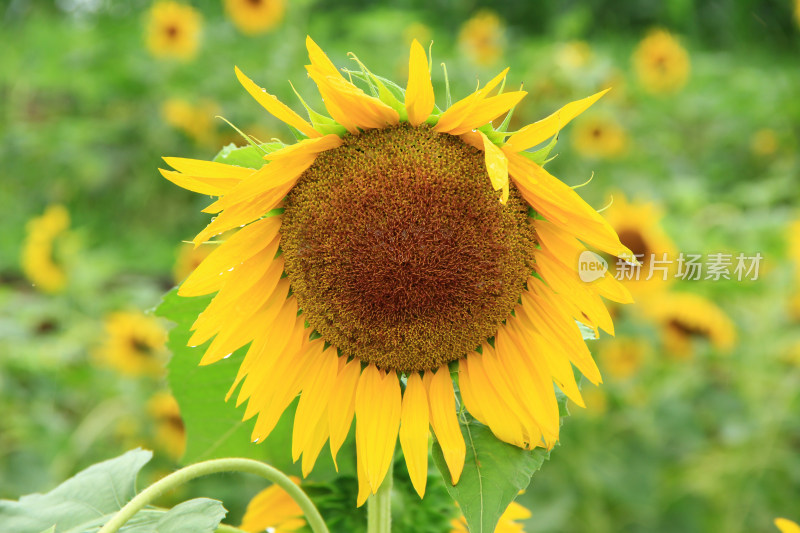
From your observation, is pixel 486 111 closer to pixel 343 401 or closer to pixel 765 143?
pixel 343 401

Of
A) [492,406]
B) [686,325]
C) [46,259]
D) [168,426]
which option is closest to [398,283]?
[492,406]

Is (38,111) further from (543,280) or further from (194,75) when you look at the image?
(543,280)

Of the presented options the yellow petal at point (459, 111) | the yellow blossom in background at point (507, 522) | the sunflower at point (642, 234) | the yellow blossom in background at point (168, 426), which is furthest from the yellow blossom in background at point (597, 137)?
the yellow petal at point (459, 111)

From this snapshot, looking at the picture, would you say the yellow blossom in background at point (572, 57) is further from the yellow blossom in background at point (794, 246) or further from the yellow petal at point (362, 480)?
the yellow petal at point (362, 480)

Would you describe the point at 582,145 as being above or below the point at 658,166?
above

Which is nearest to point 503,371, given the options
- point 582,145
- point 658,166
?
point 582,145

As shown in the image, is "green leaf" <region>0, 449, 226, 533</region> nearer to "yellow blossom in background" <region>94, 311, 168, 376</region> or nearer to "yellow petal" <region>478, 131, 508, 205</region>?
"yellow petal" <region>478, 131, 508, 205</region>

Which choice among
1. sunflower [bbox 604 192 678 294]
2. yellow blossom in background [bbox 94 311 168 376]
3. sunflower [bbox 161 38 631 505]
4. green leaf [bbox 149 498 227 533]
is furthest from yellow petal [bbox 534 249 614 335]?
yellow blossom in background [bbox 94 311 168 376]
